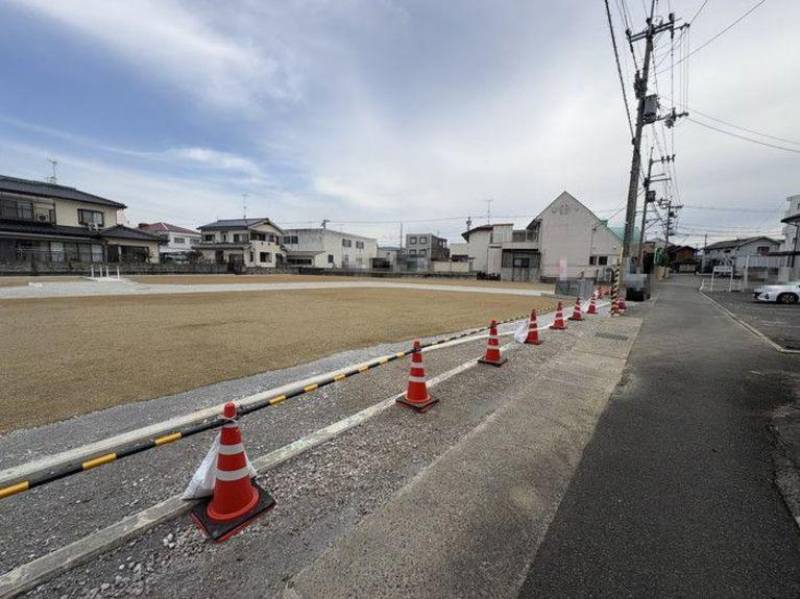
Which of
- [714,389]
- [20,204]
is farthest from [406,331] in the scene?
[20,204]

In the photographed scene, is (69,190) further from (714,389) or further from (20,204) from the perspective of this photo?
(714,389)

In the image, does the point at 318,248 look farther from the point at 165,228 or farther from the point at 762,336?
the point at 762,336

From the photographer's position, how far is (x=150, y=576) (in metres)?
1.81

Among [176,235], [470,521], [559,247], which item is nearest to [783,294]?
[559,247]

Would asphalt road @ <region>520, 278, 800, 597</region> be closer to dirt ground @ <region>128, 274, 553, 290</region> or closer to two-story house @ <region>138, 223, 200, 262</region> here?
dirt ground @ <region>128, 274, 553, 290</region>

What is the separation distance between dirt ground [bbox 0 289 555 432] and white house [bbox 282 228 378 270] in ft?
123

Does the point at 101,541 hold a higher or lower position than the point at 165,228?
lower

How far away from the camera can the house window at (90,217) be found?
98.8 feet

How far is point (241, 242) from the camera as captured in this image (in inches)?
1644

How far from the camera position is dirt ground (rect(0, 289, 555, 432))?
419 cm

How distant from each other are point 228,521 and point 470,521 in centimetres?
Answer: 158

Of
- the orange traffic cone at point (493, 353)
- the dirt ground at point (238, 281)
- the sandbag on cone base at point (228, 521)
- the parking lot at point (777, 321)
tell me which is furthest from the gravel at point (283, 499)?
the dirt ground at point (238, 281)

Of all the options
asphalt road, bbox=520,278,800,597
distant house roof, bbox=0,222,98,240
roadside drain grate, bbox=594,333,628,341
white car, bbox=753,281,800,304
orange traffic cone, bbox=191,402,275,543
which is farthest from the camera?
distant house roof, bbox=0,222,98,240

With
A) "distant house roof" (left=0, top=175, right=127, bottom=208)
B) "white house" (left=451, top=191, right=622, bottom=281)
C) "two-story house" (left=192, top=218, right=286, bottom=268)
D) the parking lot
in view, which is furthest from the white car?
"distant house roof" (left=0, top=175, right=127, bottom=208)
